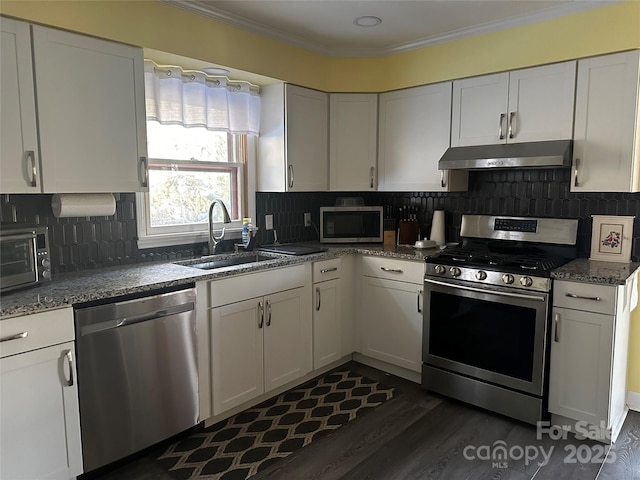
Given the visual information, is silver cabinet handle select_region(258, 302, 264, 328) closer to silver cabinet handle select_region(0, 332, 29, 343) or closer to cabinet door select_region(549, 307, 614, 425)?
silver cabinet handle select_region(0, 332, 29, 343)

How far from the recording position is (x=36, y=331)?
6.14 feet

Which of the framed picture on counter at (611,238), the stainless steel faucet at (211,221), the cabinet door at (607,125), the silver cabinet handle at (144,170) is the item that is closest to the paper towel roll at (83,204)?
the silver cabinet handle at (144,170)

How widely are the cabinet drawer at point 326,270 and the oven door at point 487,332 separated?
26.3 inches

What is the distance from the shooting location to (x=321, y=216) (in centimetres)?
371

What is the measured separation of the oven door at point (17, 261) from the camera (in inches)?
76.8

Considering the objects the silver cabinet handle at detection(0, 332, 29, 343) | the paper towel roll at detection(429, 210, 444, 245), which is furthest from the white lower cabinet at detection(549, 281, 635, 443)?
the silver cabinet handle at detection(0, 332, 29, 343)

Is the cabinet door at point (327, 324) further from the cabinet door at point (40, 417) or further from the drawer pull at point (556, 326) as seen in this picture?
the cabinet door at point (40, 417)

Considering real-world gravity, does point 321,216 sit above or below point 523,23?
below

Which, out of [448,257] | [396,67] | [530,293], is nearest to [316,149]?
[396,67]

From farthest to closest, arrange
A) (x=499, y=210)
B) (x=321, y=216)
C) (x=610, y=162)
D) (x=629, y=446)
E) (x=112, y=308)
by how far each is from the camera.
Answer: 1. (x=321, y=216)
2. (x=499, y=210)
3. (x=610, y=162)
4. (x=629, y=446)
5. (x=112, y=308)

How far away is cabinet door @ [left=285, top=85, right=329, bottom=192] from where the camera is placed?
336cm

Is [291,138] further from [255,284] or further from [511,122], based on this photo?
[511,122]

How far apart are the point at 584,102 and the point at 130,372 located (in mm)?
2984

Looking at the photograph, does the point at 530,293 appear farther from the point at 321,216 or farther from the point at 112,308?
the point at 112,308
